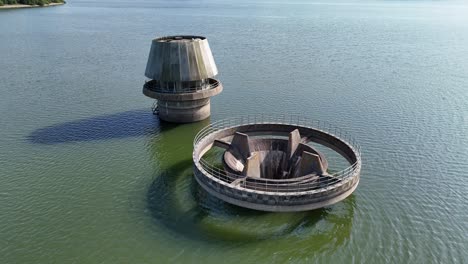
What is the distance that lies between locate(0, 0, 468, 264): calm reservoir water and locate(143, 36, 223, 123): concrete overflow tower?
2.18m

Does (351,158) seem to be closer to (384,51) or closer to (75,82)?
(75,82)

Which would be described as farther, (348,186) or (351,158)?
(351,158)

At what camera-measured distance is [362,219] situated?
25797 mm

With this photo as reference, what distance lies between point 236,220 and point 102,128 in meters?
20.8

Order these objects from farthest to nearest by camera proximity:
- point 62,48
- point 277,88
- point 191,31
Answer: point 191,31 → point 62,48 → point 277,88

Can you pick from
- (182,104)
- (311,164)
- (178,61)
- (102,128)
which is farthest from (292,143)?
(102,128)

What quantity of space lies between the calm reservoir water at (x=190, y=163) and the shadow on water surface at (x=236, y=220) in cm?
10

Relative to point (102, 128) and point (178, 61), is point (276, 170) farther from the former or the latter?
point (102, 128)

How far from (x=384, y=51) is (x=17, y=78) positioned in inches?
2661

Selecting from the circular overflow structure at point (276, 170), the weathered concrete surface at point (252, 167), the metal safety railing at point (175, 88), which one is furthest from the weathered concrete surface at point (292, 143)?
the metal safety railing at point (175, 88)

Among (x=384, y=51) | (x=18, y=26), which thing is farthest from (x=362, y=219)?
(x=18, y=26)

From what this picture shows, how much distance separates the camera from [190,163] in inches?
1315

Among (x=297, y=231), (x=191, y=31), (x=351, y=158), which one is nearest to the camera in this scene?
(x=297, y=231)

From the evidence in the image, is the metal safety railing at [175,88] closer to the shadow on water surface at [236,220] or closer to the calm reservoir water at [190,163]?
the calm reservoir water at [190,163]
